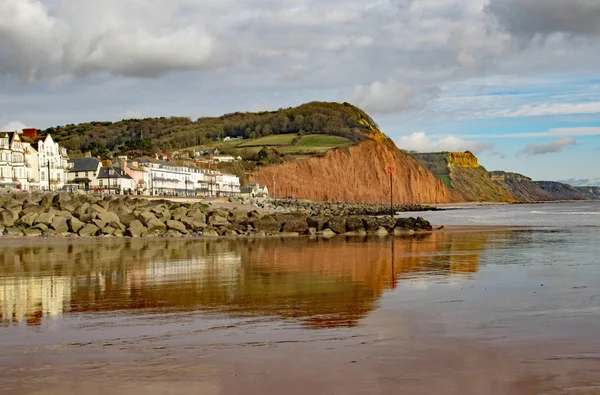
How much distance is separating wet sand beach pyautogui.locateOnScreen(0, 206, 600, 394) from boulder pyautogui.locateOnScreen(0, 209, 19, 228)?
12.2 meters

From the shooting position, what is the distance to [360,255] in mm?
23422

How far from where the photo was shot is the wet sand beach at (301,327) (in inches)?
292

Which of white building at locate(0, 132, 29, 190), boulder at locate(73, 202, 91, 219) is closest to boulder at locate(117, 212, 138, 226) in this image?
boulder at locate(73, 202, 91, 219)

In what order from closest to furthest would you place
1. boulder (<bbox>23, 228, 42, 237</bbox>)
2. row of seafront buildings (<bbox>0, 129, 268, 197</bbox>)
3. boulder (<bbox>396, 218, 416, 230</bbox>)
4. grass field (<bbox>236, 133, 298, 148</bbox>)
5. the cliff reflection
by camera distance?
the cliff reflection < boulder (<bbox>23, 228, 42, 237</bbox>) < boulder (<bbox>396, 218, 416, 230</bbox>) < row of seafront buildings (<bbox>0, 129, 268, 197</bbox>) < grass field (<bbox>236, 133, 298, 148</bbox>)

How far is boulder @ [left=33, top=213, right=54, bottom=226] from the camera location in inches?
1270

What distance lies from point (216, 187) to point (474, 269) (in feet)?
309

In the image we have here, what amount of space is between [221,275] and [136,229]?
55.7 feet

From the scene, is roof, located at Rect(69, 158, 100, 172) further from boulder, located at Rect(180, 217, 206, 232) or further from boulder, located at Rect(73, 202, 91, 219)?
boulder, located at Rect(180, 217, 206, 232)

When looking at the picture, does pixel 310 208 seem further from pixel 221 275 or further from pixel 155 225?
pixel 221 275

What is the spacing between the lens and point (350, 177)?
472 ft

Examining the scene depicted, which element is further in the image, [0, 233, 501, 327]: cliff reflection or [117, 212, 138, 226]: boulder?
[117, 212, 138, 226]: boulder

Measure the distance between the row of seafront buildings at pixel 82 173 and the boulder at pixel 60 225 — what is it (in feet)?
75.1

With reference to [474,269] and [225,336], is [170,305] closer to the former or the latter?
[225,336]

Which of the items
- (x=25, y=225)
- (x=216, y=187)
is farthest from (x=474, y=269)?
(x=216, y=187)
